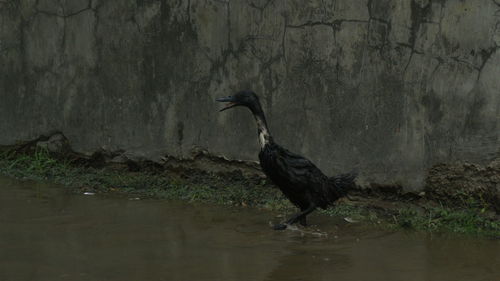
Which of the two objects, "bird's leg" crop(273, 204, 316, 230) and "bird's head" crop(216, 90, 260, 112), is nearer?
"bird's leg" crop(273, 204, 316, 230)

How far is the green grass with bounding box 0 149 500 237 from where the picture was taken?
5.80 m

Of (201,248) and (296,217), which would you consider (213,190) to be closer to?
(296,217)

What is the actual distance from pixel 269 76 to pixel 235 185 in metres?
0.93

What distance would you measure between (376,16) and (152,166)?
236cm

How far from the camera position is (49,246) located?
17.3 ft

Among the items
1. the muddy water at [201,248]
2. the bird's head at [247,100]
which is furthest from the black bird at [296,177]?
the muddy water at [201,248]

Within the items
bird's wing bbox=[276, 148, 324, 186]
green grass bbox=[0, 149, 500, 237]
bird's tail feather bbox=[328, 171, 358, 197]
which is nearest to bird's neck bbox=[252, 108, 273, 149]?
bird's wing bbox=[276, 148, 324, 186]

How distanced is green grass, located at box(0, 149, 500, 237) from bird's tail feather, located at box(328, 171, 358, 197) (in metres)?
0.25

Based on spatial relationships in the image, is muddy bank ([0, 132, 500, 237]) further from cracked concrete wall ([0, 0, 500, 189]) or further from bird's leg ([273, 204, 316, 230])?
bird's leg ([273, 204, 316, 230])

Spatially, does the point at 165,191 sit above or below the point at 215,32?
below

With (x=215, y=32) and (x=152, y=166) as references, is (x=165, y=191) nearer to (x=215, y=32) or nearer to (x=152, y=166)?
(x=152, y=166)

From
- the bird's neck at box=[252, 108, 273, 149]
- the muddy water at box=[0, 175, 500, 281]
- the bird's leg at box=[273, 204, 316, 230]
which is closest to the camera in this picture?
the muddy water at box=[0, 175, 500, 281]

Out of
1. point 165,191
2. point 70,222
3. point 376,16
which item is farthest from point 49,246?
point 376,16

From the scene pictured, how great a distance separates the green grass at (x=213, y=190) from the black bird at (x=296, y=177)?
12.9 inches
